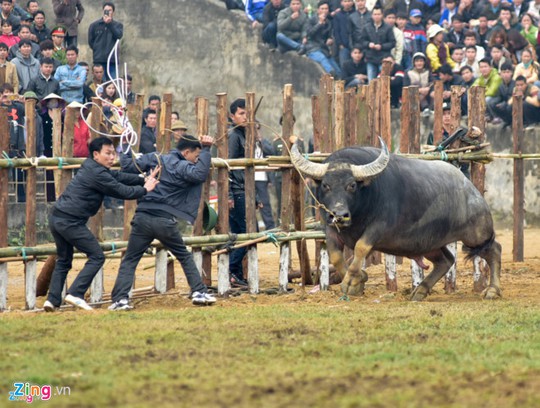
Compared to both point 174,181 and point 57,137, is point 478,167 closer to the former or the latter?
point 174,181

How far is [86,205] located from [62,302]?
1.21 m

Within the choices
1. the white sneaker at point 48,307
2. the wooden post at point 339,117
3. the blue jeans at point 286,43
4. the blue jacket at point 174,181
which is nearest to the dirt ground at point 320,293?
the white sneaker at point 48,307

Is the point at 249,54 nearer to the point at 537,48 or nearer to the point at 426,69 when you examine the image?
the point at 426,69

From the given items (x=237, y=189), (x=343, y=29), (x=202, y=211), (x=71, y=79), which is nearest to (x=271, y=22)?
(x=343, y=29)

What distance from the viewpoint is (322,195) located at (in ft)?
43.7

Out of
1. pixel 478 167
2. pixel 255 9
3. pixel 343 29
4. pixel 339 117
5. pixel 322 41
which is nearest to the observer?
pixel 339 117

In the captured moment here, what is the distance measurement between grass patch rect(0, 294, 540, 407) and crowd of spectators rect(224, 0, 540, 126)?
1057 cm

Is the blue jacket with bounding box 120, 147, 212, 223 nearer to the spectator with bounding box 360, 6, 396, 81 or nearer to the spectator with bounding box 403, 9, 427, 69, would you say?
the spectator with bounding box 360, 6, 396, 81

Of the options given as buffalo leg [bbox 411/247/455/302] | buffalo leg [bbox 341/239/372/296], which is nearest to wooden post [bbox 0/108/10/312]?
buffalo leg [bbox 341/239/372/296]

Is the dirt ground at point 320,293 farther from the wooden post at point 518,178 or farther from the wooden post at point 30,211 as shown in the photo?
the wooden post at point 30,211

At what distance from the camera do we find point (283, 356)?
973 centimetres

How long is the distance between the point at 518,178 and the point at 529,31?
20.9 feet

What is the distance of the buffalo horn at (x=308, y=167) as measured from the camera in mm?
13250

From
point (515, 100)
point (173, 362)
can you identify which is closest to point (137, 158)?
point (173, 362)
